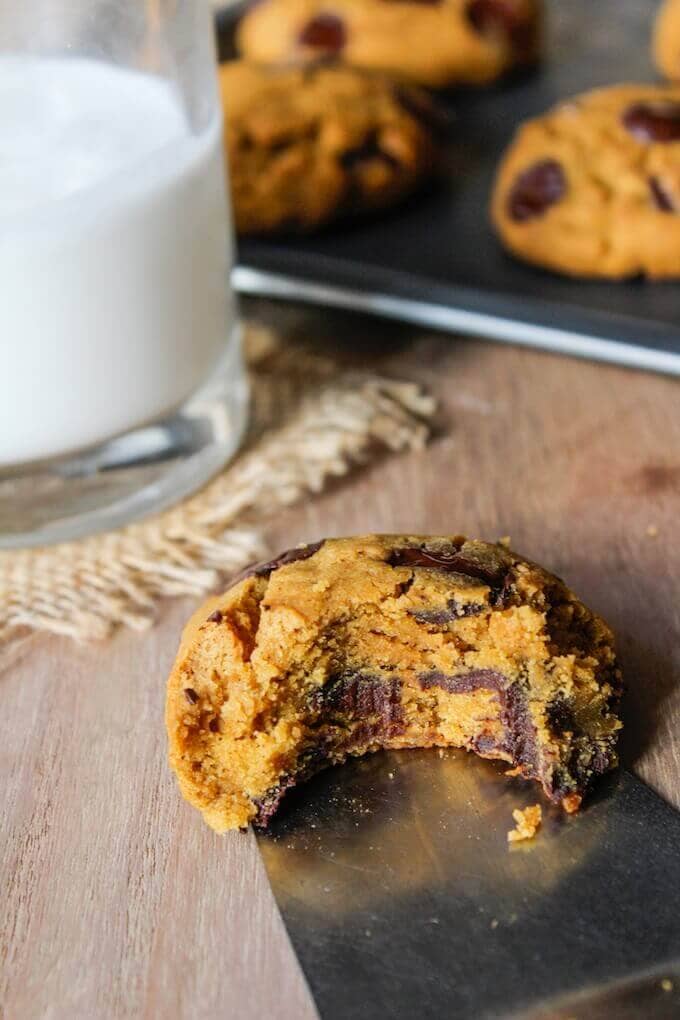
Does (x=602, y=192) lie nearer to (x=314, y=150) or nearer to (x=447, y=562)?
(x=314, y=150)

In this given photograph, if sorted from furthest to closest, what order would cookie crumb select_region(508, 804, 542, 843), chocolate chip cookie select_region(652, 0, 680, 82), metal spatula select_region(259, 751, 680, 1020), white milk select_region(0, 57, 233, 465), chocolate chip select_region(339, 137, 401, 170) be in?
1. chocolate chip cookie select_region(652, 0, 680, 82)
2. chocolate chip select_region(339, 137, 401, 170)
3. white milk select_region(0, 57, 233, 465)
4. cookie crumb select_region(508, 804, 542, 843)
5. metal spatula select_region(259, 751, 680, 1020)

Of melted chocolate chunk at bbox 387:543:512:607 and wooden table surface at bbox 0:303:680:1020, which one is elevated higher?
melted chocolate chunk at bbox 387:543:512:607

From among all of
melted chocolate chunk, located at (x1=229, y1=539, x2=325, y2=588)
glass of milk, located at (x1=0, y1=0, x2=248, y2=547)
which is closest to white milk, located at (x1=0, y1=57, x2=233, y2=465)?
glass of milk, located at (x1=0, y1=0, x2=248, y2=547)

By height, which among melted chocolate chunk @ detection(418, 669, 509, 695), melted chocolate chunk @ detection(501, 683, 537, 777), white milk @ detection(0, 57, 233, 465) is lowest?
melted chocolate chunk @ detection(501, 683, 537, 777)

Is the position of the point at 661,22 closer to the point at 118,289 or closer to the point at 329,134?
the point at 329,134

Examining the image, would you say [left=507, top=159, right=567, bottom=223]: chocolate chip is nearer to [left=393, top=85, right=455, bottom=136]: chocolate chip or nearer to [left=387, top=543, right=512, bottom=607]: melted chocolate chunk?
[left=393, top=85, right=455, bottom=136]: chocolate chip

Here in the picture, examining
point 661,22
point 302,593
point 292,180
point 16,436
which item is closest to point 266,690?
point 302,593
